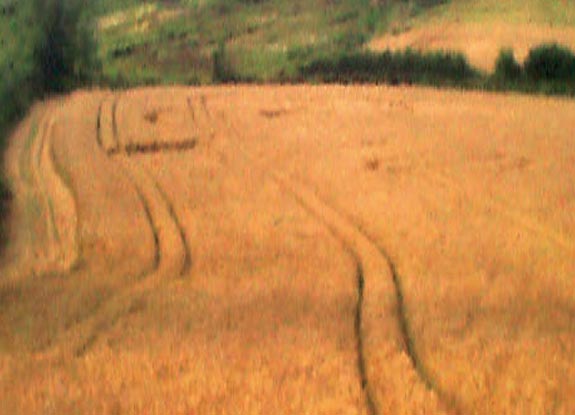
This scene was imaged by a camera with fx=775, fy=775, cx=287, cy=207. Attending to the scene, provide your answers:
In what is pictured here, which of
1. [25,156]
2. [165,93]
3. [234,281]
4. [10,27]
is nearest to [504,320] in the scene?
[234,281]

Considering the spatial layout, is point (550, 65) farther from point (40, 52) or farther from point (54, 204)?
point (40, 52)

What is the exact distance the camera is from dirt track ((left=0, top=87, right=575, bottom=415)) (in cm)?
362

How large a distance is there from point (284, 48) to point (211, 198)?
10775 millimetres

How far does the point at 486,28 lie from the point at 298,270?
42.0 ft

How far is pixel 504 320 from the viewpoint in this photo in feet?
13.6

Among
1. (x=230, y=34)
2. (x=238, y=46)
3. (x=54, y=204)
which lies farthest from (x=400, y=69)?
(x=54, y=204)

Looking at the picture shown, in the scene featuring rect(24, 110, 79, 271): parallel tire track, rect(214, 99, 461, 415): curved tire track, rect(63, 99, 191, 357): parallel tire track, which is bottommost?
rect(214, 99, 461, 415): curved tire track

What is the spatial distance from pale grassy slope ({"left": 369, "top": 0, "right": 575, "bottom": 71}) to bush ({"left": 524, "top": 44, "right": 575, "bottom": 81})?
1.93 m

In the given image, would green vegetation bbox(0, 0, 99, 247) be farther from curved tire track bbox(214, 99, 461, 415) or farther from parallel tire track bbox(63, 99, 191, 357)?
curved tire track bbox(214, 99, 461, 415)

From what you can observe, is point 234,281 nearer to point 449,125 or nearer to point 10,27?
point 449,125

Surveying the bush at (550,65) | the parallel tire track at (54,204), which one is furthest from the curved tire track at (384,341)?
the bush at (550,65)

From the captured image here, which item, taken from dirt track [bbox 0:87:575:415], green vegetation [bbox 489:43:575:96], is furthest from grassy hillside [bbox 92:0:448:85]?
dirt track [bbox 0:87:575:415]

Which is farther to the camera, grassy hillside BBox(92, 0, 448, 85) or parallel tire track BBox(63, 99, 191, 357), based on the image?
grassy hillside BBox(92, 0, 448, 85)

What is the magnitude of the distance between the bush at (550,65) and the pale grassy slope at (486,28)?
1926 millimetres
